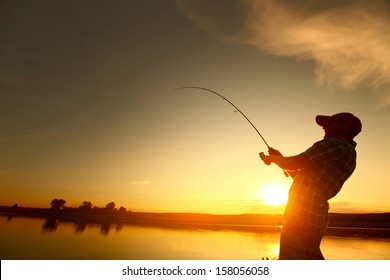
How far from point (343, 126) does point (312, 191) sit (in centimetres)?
79

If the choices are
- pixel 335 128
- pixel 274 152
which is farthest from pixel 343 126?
pixel 274 152

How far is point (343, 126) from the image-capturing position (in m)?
3.11

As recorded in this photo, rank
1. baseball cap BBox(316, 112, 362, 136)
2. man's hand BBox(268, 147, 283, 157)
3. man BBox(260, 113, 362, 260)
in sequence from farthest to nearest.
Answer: man's hand BBox(268, 147, 283, 157)
baseball cap BBox(316, 112, 362, 136)
man BBox(260, 113, 362, 260)

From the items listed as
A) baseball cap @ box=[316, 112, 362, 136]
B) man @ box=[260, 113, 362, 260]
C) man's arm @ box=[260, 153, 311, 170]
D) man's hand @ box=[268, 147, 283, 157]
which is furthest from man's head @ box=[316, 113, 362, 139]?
man's hand @ box=[268, 147, 283, 157]

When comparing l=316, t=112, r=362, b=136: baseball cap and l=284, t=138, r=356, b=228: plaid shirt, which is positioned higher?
l=316, t=112, r=362, b=136: baseball cap

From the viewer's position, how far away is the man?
2.84m

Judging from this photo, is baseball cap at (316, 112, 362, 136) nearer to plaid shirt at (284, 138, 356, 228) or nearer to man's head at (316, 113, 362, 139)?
man's head at (316, 113, 362, 139)

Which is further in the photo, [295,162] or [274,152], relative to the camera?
[274,152]

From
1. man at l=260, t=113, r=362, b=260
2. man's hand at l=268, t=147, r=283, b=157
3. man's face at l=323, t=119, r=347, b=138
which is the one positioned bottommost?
man at l=260, t=113, r=362, b=260

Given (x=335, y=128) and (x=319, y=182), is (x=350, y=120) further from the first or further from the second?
(x=319, y=182)

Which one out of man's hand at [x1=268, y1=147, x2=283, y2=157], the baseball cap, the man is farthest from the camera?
man's hand at [x1=268, y1=147, x2=283, y2=157]

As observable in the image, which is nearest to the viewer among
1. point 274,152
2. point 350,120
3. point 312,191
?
point 312,191

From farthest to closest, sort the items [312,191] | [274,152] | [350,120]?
1. [274,152]
2. [350,120]
3. [312,191]
